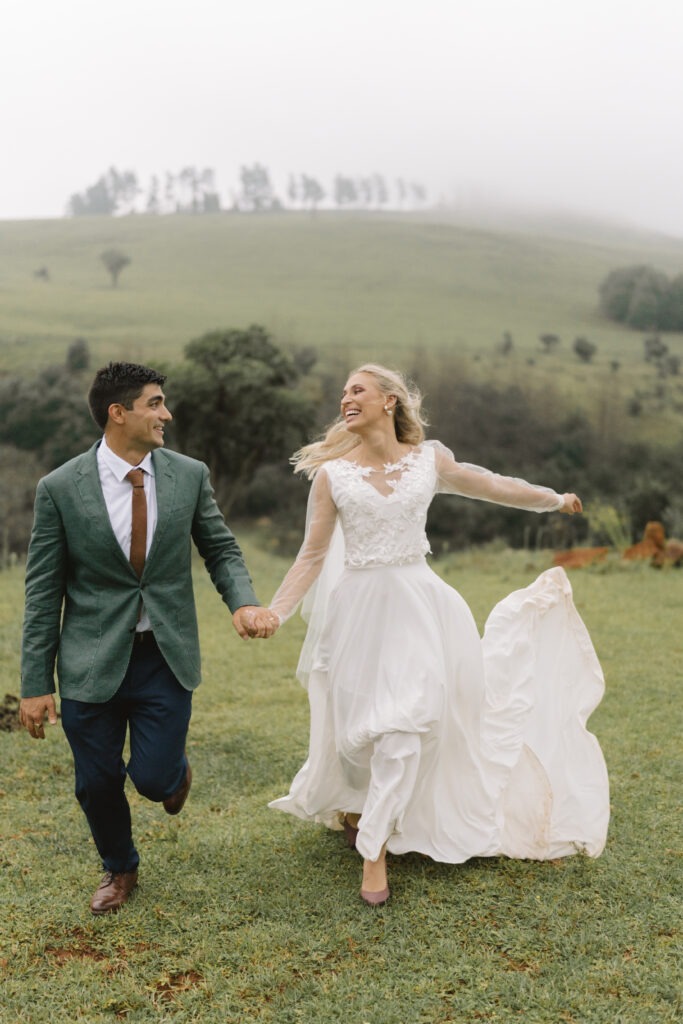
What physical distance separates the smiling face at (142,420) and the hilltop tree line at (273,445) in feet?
54.9

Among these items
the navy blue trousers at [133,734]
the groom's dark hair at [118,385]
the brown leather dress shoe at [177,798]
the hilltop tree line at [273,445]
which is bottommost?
the hilltop tree line at [273,445]

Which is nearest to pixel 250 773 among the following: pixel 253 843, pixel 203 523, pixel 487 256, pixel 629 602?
pixel 253 843

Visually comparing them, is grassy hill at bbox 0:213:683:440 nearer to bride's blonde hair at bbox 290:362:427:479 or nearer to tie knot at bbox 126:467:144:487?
bride's blonde hair at bbox 290:362:427:479

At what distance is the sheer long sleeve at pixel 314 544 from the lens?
5.04m

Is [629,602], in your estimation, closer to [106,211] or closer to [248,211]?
[248,211]

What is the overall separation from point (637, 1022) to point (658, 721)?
434 centimetres

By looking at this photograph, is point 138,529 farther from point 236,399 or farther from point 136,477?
point 236,399

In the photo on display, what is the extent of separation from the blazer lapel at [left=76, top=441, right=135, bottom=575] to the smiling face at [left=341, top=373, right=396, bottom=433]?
130 cm

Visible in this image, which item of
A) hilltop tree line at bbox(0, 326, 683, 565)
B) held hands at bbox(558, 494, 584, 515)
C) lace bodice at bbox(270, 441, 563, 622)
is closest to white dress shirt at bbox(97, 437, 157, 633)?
lace bodice at bbox(270, 441, 563, 622)

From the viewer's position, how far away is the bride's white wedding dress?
4.82 metres

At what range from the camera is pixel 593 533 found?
78.7 feet

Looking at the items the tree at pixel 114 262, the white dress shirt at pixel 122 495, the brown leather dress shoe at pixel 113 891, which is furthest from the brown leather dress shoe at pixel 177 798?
the tree at pixel 114 262

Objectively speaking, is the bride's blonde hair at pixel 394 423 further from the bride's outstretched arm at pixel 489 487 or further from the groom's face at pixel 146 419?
the groom's face at pixel 146 419

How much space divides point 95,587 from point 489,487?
2088 millimetres
